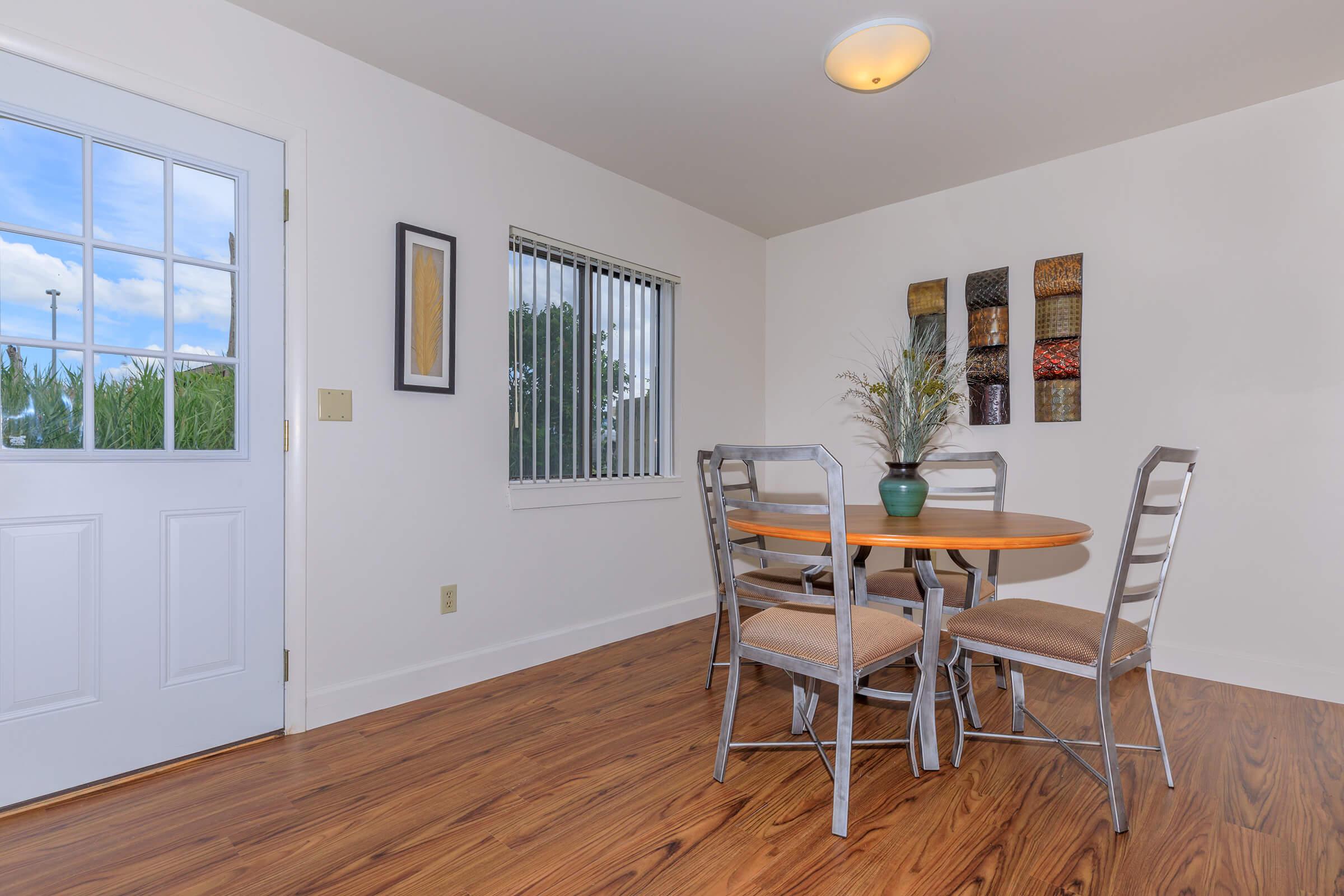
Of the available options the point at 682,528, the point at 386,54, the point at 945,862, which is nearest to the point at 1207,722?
the point at 945,862

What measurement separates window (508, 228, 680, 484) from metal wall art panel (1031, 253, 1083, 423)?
76.5 inches

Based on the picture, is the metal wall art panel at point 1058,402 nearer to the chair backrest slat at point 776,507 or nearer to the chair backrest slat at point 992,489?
the chair backrest slat at point 992,489

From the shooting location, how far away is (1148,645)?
74.3 inches

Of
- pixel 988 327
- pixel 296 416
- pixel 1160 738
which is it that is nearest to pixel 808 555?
pixel 1160 738

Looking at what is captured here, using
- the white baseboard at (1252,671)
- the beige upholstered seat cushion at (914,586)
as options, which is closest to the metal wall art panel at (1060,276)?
the beige upholstered seat cushion at (914,586)

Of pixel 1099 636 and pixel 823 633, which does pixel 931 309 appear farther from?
pixel 823 633

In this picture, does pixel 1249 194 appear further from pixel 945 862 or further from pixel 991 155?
pixel 945 862

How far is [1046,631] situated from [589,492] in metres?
2.13

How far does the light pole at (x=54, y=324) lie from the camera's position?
6.10 feet

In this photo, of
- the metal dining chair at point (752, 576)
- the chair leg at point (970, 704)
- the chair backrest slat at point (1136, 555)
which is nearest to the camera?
the chair backrest slat at point (1136, 555)

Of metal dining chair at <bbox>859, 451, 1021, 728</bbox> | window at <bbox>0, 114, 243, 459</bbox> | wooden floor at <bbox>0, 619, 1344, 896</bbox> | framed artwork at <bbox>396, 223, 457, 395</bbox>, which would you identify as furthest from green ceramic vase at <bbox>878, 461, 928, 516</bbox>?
window at <bbox>0, 114, 243, 459</bbox>

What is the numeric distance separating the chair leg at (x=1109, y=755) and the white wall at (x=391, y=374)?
7.29 ft

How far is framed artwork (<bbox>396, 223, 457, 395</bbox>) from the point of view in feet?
8.46

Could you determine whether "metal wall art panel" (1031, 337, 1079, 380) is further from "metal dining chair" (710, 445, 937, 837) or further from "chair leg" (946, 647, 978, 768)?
"metal dining chair" (710, 445, 937, 837)
